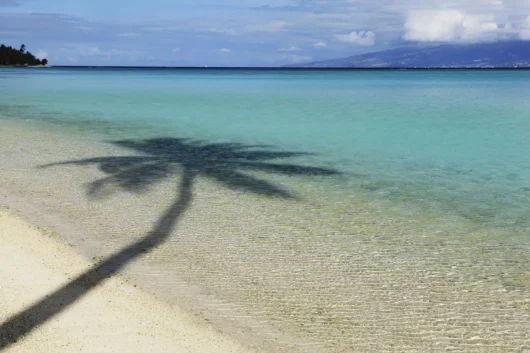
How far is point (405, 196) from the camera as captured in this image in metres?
12.6

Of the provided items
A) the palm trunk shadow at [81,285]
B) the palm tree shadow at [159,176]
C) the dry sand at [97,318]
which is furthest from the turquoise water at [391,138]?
the dry sand at [97,318]

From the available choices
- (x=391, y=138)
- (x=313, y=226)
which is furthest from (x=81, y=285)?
(x=391, y=138)

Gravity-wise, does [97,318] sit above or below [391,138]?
below

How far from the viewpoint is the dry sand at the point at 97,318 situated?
18.6 feet

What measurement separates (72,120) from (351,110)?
58.6 feet

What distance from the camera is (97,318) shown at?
6180 mm

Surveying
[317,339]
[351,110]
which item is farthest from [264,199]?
[351,110]

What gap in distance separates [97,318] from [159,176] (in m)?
8.54

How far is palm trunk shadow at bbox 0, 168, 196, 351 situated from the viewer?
5.88 meters

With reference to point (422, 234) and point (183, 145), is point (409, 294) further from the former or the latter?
point (183, 145)

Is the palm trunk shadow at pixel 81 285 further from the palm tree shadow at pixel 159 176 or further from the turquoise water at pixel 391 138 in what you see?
the turquoise water at pixel 391 138

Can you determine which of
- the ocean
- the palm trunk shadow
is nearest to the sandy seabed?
the ocean

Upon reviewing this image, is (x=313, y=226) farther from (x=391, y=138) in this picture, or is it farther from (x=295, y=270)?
(x=391, y=138)

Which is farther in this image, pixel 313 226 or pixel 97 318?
pixel 313 226
